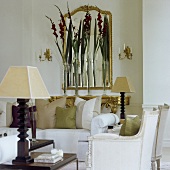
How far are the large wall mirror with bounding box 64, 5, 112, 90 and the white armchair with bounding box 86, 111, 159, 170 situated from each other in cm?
422

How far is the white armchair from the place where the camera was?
4000 mm

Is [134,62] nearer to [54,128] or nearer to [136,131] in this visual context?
[54,128]

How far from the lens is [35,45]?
8.88 m

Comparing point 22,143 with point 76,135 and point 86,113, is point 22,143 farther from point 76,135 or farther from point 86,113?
point 86,113

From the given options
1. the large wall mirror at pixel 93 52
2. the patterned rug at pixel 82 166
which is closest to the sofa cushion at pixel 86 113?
the patterned rug at pixel 82 166

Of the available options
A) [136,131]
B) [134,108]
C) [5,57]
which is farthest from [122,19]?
[136,131]

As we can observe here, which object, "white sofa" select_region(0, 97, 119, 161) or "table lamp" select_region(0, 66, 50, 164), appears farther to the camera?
"white sofa" select_region(0, 97, 119, 161)

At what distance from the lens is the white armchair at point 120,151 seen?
4000mm

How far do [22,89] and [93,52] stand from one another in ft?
16.5

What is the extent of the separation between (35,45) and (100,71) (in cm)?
168

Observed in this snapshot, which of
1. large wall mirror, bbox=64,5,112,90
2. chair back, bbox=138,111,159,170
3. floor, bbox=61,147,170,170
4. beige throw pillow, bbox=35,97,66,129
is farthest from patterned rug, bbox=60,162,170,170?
large wall mirror, bbox=64,5,112,90

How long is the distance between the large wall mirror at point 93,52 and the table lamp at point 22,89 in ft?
15.5

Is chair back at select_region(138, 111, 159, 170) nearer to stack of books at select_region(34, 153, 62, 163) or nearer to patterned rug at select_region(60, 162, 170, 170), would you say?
stack of books at select_region(34, 153, 62, 163)

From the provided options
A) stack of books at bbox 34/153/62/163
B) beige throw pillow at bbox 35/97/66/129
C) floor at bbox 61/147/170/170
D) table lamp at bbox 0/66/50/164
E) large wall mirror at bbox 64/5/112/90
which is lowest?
floor at bbox 61/147/170/170
